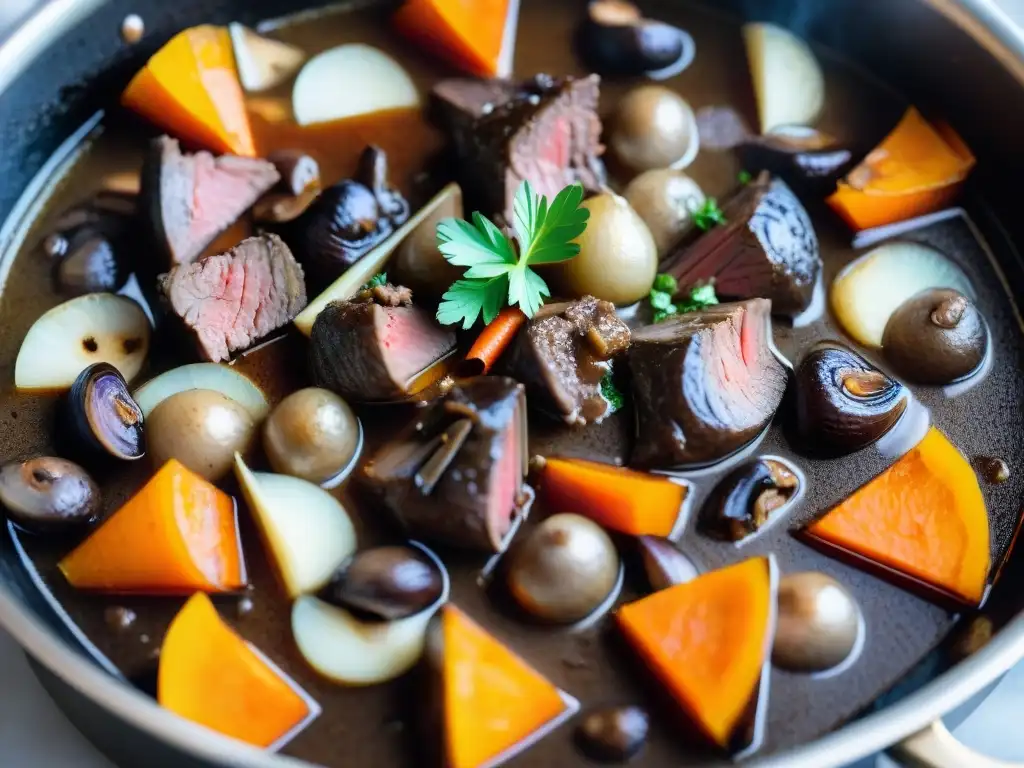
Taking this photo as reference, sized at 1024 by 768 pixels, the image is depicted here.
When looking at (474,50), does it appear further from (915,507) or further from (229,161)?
(915,507)

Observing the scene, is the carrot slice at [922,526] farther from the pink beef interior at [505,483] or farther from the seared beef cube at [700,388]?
the pink beef interior at [505,483]

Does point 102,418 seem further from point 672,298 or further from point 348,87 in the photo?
point 672,298

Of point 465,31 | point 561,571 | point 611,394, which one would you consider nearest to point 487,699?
point 561,571

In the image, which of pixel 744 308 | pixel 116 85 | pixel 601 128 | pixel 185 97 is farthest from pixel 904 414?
pixel 116 85

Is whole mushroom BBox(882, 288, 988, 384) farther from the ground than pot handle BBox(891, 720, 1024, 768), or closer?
farther from the ground

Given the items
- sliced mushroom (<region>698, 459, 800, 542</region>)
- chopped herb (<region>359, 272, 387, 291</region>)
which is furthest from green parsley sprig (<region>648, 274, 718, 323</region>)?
chopped herb (<region>359, 272, 387, 291</region>)

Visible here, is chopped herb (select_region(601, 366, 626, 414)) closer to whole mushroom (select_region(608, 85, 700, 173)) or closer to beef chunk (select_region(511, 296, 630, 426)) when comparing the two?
beef chunk (select_region(511, 296, 630, 426))

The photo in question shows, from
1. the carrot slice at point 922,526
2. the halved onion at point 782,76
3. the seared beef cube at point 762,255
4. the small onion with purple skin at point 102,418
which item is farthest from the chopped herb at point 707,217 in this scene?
the small onion with purple skin at point 102,418
